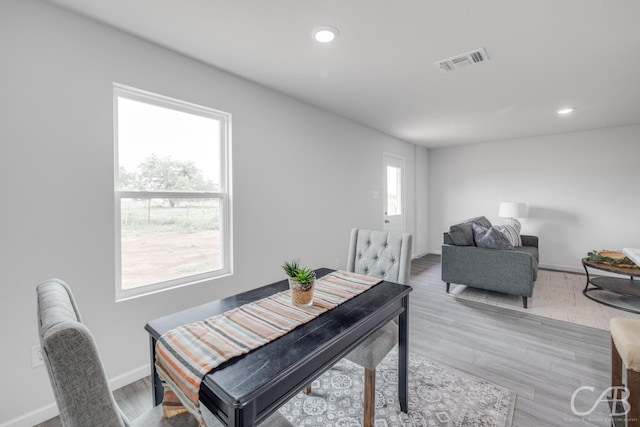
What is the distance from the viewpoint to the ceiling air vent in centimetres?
221

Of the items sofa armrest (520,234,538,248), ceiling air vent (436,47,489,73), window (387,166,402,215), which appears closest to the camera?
ceiling air vent (436,47,489,73)

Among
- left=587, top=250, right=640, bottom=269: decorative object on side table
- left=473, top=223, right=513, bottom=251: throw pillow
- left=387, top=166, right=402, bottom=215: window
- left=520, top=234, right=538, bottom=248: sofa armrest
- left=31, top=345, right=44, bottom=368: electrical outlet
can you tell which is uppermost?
left=387, top=166, right=402, bottom=215: window

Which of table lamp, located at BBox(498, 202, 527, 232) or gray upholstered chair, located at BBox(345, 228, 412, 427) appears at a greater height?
table lamp, located at BBox(498, 202, 527, 232)

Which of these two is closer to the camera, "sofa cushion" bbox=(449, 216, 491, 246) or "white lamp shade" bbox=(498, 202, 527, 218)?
"sofa cushion" bbox=(449, 216, 491, 246)

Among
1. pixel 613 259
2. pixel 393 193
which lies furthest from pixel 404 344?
pixel 393 193

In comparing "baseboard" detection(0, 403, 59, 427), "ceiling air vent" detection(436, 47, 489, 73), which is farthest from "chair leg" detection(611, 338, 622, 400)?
"baseboard" detection(0, 403, 59, 427)

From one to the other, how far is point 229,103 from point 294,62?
2.22 ft

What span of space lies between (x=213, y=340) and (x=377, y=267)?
51.1 inches

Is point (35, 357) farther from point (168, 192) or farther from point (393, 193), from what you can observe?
point (393, 193)

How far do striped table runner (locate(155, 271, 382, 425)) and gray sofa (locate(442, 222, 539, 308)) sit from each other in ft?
8.87

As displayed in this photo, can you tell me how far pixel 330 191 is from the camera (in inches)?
145

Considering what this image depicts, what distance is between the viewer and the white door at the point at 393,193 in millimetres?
4938

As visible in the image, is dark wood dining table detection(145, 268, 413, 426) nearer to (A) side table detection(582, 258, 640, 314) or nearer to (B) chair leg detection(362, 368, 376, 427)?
(B) chair leg detection(362, 368, 376, 427)

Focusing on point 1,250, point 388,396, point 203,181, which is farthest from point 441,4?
point 1,250
